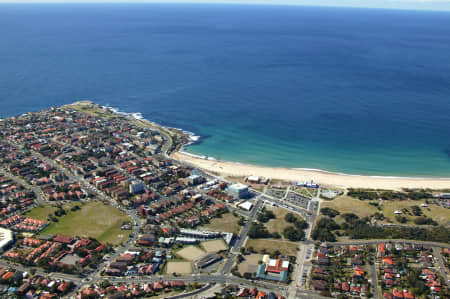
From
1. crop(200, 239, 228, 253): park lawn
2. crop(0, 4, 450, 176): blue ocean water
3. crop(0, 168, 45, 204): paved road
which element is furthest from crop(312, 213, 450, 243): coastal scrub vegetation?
crop(0, 168, 45, 204): paved road

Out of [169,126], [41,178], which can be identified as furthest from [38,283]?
[169,126]

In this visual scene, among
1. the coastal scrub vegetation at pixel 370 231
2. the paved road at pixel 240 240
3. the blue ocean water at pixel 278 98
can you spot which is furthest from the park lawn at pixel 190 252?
the blue ocean water at pixel 278 98

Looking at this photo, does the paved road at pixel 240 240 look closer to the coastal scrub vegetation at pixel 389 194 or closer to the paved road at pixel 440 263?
the coastal scrub vegetation at pixel 389 194

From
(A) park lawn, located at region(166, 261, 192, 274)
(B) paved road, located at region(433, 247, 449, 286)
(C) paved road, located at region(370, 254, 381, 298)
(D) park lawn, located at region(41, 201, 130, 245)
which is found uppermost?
(B) paved road, located at region(433, 247, 449, 286)

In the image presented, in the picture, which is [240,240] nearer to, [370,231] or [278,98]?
[370,231]

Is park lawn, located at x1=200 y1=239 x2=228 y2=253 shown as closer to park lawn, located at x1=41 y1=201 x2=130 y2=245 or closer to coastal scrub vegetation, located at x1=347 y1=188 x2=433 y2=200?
park lawn, located at x1=41 y1=201 x2=130 y2=245

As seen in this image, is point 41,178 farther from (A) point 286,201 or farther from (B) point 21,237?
(A) point 286,201
